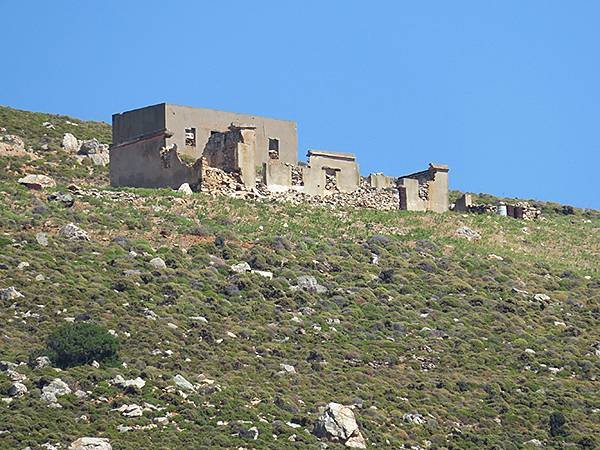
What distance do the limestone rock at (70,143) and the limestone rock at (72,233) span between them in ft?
92.7

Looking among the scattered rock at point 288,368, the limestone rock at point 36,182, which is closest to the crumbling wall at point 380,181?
the limestone rock at point 36,182

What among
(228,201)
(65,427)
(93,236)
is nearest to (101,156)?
(228,201)

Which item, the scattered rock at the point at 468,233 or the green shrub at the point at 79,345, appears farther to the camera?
the scattered rock at the point at 468,233

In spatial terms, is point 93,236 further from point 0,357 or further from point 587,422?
point 587,422

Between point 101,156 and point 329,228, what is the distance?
73.3ft

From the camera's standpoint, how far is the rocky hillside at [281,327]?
46.2 m

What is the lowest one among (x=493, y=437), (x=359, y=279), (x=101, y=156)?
(x=493, y=437)

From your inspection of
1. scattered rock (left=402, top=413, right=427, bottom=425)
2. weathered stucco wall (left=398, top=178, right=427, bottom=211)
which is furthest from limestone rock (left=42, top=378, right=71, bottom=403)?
weathered stucco wall (left=398, top=178, right=427, bottom=211)

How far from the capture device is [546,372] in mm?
54000

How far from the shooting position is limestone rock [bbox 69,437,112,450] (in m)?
43.0

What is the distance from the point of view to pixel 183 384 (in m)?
47.5

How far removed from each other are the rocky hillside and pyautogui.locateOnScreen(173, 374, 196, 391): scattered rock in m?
0.11

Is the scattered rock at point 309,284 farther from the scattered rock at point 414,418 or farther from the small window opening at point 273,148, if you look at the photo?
the small window opening at point 273,148

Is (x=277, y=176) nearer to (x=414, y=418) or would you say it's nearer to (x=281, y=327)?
(x=281, y=327)
